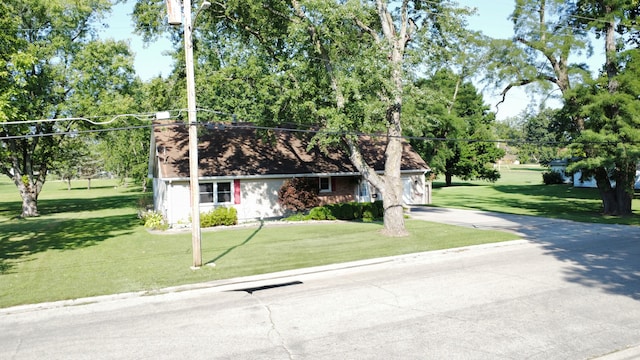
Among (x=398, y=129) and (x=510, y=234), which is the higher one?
(x=398, y=129)

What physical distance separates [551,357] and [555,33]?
983 inches

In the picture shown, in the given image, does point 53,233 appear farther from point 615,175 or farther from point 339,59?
point 615,175

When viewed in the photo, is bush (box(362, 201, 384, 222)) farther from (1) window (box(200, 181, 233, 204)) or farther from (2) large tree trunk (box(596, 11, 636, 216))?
(2) large tree trunk (box(596, 11, 636, 216))

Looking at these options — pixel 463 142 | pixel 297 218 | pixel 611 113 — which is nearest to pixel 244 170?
pixel 297 218

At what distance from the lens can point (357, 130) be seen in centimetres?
1900

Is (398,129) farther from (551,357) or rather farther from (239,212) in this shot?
(551,357)

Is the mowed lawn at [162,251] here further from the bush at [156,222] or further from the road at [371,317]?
the road at [371,317]

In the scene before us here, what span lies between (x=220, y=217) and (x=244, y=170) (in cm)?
363

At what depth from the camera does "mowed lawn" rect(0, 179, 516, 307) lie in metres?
12.2

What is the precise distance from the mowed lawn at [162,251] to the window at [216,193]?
3.10 m

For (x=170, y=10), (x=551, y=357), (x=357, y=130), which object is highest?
(x=170, y=10)

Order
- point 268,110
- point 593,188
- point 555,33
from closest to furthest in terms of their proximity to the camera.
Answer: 1. point 268,110
2. point 555,33
3. point 593,188

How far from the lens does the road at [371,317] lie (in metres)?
7.53

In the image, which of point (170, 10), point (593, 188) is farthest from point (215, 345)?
point (593, 188)
